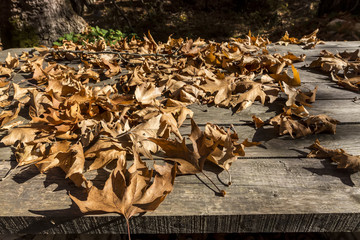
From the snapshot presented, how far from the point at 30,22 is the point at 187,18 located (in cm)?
533

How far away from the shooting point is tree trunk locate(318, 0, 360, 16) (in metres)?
6.32

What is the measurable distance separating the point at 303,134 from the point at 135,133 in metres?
0.76

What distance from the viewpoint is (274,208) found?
31.5 inches

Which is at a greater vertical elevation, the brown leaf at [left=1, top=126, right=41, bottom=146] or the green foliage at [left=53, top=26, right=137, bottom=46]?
the green foliage at [left=53, top=26, right=137, bottom=46]

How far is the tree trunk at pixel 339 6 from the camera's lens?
20.7ft

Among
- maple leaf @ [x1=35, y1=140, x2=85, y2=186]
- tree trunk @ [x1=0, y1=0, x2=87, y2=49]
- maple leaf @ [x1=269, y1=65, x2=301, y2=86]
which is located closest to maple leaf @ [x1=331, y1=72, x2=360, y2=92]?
maple leaf @ [x1=269, y1=65, x2=301, y2=86]

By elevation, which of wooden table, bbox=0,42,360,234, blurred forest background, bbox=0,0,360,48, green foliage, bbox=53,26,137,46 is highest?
blurred forest background, bbox=0,0,360,48

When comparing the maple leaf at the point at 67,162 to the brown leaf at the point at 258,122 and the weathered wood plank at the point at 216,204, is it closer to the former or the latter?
the weathered wood plank at the point at 216,204

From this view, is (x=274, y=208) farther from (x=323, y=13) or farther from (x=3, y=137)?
(x=323, y=13)

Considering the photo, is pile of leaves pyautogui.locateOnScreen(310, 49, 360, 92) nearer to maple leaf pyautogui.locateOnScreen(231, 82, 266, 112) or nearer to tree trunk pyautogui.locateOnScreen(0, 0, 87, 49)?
maple leaf pyautogui.locateOnScreen(231, 82, 266, 112)

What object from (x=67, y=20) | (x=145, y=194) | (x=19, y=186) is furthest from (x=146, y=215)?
(x=67, y=20)

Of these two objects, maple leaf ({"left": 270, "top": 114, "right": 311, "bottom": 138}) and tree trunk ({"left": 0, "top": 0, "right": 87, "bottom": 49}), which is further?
tree trunk ({"left": 0, "top": 0, "right": 87, "bottom": 49})

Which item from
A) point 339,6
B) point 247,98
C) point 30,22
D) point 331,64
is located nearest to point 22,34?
point 30,22

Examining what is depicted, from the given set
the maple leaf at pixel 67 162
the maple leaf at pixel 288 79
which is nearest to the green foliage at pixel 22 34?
the maple leaf at pixel 67 162
